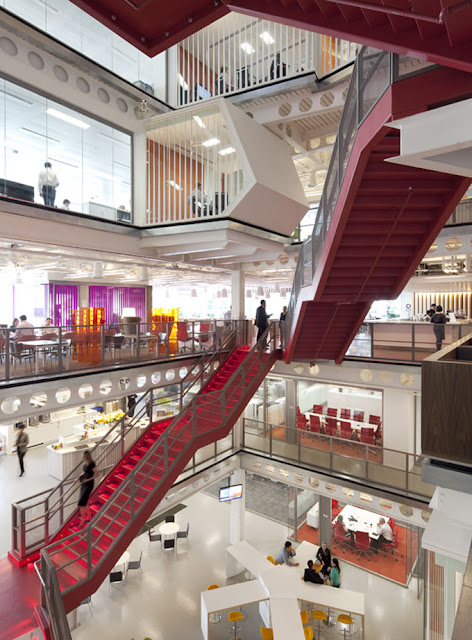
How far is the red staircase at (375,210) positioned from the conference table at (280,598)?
22.2 feet

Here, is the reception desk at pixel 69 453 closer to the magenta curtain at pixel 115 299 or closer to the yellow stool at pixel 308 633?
the yellow stool at pixel 308 633

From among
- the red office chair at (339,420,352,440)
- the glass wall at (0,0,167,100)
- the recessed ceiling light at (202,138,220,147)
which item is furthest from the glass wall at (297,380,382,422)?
the glass wall at (0,0,167,100)

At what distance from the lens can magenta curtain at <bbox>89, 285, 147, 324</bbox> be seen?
22.9 metres

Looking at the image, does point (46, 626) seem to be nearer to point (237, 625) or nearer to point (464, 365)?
point (237, 625)

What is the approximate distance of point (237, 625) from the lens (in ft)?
33.7

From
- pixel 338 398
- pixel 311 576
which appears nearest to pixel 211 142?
pixel 338 398

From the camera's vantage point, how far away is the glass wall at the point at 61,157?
8.01m

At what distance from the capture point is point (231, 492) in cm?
1340

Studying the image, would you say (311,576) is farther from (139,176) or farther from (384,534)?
(139,176)

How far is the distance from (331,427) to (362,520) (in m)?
3.36

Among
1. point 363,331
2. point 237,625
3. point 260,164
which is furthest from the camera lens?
→ point 363,331

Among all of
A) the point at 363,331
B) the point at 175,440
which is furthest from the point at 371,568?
the point at 175,440


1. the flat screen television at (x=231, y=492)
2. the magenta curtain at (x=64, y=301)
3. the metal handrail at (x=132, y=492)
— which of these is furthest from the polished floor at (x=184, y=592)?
the magenta curtain at (x=64, y=301)

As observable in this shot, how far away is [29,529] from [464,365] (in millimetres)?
9483
